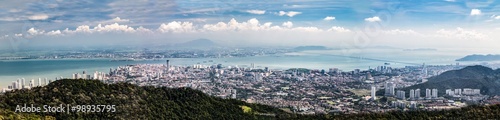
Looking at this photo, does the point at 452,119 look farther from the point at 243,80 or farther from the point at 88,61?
the point at 88,61

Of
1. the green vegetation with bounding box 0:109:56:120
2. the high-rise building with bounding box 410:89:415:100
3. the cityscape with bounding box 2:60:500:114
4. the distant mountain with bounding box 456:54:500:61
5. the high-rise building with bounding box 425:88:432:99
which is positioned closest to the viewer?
the green vegetation with bounding box 0:109:56:120

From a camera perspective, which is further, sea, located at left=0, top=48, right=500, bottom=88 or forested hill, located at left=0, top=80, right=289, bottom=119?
sea, located at left=0, top=48, right=500, bottom=88

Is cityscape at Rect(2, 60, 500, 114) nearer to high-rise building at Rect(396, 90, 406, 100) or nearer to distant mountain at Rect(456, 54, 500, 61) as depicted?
high-rise building at Rect(396, 90, 406, 100)

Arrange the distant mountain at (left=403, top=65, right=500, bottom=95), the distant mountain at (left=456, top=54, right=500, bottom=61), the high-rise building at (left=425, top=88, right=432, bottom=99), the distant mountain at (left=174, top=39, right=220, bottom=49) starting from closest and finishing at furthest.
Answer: the high-rise building at (left=425, top=88, right=432, bottom=99)
the distant mountain at (left=403, top=65, right=500, bottom=95)
the distant mountain at (left=174, top=39, right=220, bottom=49)
the distant mountain at (left=456, top=54, right=500, bottom=61)

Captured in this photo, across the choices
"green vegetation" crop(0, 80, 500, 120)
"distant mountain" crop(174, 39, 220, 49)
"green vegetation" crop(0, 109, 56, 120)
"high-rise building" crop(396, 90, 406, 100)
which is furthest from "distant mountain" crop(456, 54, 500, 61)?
"green vegetation" crop(0, 109, 56, 120)

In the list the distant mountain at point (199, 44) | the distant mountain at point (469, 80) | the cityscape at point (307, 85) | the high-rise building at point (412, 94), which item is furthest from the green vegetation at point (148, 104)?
the distant mountain at point (199, 44)
